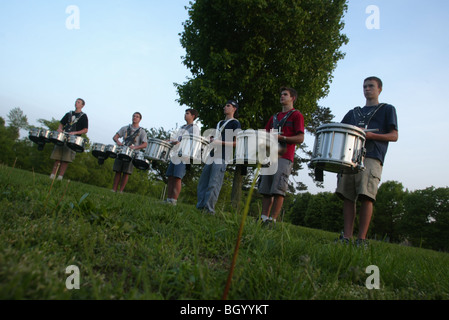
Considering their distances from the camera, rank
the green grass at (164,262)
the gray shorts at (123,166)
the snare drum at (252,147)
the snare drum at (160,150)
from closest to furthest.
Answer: the green grass at (164,262) → the snare drum at (252,147) → the snare drum at (160,150) → the gray shorts at (123,166)

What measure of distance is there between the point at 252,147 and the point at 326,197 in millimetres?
50606

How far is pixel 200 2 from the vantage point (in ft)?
40.9

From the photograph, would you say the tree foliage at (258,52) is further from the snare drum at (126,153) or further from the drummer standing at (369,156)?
the drummer standing at (369,156)

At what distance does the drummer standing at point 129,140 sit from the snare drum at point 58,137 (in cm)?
130

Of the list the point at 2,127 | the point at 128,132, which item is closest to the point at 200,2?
the point at 128,132

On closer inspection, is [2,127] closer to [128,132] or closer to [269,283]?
[128,132]

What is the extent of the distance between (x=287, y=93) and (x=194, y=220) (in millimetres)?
3047

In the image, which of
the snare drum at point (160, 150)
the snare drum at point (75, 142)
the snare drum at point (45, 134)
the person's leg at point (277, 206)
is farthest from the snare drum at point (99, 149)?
the person's leg at point (277, 206)

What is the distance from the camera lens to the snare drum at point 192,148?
17.7ft

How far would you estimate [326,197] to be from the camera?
50.9 m

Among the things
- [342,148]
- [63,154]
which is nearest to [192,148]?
[342,148]

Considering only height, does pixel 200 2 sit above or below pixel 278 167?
above

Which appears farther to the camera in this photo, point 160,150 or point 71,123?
point 71,123

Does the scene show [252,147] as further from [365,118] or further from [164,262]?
[164,262]
